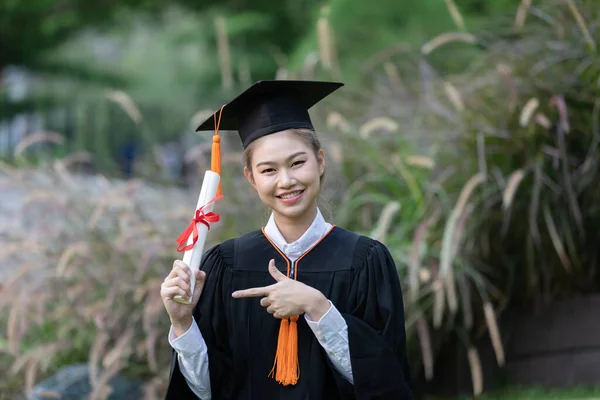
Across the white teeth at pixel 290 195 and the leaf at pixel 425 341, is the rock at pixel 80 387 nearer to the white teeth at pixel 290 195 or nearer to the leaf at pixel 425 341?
the leaf at pixel 425 341

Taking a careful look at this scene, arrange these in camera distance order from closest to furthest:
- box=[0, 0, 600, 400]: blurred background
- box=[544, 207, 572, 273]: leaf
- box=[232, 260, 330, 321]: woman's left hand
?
box=[232, 260, 330, 321]: woman's left hand, box=[544, 207, 572, 273]: leaf, box=[0, 0, 600, 400]: blurred background

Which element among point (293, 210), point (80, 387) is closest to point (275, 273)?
point (293, 210)

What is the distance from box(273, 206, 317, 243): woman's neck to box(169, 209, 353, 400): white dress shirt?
0.05ft

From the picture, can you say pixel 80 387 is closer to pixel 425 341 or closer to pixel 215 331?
pixel 425 341

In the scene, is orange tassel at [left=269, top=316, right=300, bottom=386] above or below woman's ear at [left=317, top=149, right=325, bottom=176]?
below

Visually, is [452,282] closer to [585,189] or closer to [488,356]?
[488,356]

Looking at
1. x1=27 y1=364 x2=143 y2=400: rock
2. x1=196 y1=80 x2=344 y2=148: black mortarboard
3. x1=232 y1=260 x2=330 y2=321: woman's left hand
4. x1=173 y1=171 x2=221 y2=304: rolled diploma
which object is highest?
x1=196 y1=80 x2=344 y2=148: black mortarboard

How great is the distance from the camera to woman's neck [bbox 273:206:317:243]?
2.48 metres

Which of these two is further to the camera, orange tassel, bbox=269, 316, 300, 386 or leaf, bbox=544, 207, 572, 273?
leaf, bbox=544, 207, 572, 273

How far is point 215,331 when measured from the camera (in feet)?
8.13

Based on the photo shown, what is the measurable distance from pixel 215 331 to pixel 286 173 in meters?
0.53

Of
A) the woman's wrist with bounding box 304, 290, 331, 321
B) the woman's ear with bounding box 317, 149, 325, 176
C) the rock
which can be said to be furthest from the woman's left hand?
the rock

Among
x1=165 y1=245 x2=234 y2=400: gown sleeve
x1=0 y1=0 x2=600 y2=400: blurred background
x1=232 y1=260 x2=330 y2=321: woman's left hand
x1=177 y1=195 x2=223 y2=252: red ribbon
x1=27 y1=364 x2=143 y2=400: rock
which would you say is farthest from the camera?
x1=27 y1=364 x2=143 y2=400: rock

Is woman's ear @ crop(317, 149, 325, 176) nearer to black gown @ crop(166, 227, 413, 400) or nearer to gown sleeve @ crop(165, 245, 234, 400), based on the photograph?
black gown @ crop(166, 227, 413, 400)
